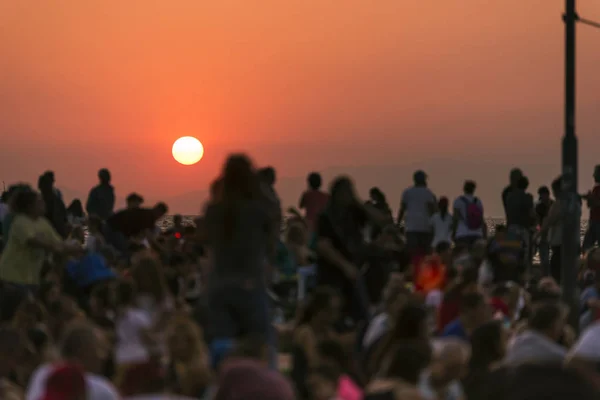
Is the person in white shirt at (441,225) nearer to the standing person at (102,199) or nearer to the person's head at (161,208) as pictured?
the person's head at (161,208)

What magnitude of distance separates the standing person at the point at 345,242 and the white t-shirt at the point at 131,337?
3.36 m

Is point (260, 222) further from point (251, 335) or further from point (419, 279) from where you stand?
point (419, 279)

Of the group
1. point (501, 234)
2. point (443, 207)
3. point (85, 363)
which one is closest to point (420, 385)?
point (85, 363)

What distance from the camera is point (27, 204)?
13422mm

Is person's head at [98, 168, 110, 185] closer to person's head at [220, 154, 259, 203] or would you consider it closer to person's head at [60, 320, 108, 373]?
person's head at [220, 154, 259, 203]

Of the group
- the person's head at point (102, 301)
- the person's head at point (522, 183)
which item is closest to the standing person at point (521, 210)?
the person's head at point (522, 183)

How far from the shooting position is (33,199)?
13484mm

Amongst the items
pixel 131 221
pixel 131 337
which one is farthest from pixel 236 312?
pixel 131 221

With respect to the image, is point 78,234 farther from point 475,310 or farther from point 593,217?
point 475,310

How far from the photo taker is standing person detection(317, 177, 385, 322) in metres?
12.9

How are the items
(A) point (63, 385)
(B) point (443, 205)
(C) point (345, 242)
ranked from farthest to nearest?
(B) point (443, 205), (C) point (345, 242), (A) point (63, 385)

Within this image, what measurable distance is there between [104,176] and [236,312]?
35.7 ft

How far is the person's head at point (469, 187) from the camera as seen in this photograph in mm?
21267

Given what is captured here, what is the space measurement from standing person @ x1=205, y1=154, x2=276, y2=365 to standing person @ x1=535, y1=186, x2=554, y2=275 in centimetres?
1341
